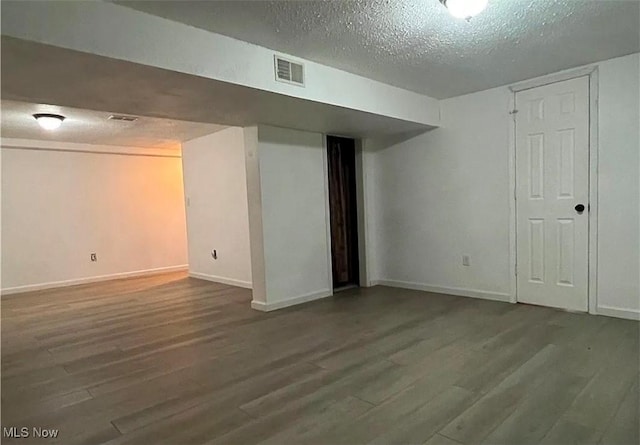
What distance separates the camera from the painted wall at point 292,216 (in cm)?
431

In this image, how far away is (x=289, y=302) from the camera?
449 cm

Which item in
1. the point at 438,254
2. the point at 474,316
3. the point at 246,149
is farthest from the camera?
the point at 438,254

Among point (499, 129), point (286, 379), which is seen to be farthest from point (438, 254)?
point (286, 379)

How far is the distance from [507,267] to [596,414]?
7.94 feet

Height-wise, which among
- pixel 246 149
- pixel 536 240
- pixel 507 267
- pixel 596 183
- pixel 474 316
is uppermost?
pixel 246 149

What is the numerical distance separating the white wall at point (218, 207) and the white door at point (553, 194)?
3.41 meters

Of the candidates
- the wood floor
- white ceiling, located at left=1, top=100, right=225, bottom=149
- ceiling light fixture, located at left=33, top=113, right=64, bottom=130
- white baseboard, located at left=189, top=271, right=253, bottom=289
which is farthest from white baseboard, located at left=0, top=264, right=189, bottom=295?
ceiling light fixture, located at left=33, top=113, right=64, bottom=130

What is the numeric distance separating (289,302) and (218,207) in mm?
2252

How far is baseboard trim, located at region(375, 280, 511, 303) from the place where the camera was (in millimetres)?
4367

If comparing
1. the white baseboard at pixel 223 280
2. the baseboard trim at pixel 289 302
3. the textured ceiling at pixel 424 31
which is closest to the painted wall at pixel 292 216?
the baseboard trim at pixel 289 302

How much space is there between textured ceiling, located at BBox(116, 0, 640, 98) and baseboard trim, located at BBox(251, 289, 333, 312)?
249 centimetres

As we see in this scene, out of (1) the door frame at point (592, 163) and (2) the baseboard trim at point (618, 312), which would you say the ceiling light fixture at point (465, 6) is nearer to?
(1) the door frame at point (592, 163)

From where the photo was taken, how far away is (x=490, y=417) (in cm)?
200

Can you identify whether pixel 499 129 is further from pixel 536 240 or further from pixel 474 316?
pixel 474 316
